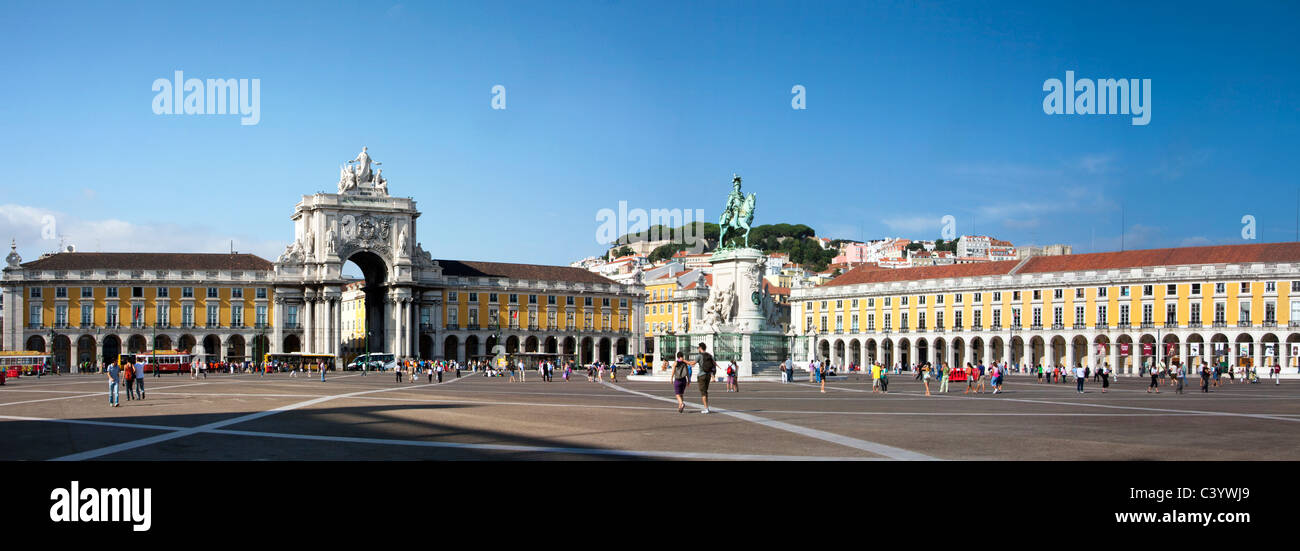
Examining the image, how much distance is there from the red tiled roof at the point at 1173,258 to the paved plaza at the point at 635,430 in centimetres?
5786

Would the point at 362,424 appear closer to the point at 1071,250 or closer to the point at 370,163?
the point at 370,163

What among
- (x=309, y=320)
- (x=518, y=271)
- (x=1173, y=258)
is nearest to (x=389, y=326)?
(x=309, y=320)

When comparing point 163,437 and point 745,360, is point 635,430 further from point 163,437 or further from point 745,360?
point 745,360

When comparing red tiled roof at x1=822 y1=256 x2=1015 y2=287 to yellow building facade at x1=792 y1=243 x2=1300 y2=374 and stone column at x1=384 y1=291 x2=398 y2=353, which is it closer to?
yellow building facade at x1=792 y1=243 x2=1300 y2=374

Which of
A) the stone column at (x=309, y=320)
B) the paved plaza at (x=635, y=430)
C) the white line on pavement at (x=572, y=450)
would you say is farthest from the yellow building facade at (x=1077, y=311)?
the white line on pavement at (x=572, y=450)

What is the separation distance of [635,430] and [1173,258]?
7554 cm

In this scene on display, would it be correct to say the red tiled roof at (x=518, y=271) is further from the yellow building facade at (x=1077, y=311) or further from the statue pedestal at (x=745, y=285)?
the statue pedestal at (x=745, y=285)

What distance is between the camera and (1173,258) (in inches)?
3228

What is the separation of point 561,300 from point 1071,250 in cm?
5178

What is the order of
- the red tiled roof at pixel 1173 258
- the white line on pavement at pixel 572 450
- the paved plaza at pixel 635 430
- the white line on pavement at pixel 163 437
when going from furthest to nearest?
the red tiled roof at pixel 1173 258 → the paved plaza at pixel 635 430 → the white line on pavement at pixel 163 437 → the white line on pavement at pixel 572 450

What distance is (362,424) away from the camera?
63.1 feet

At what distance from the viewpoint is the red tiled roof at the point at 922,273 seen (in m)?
92.1
